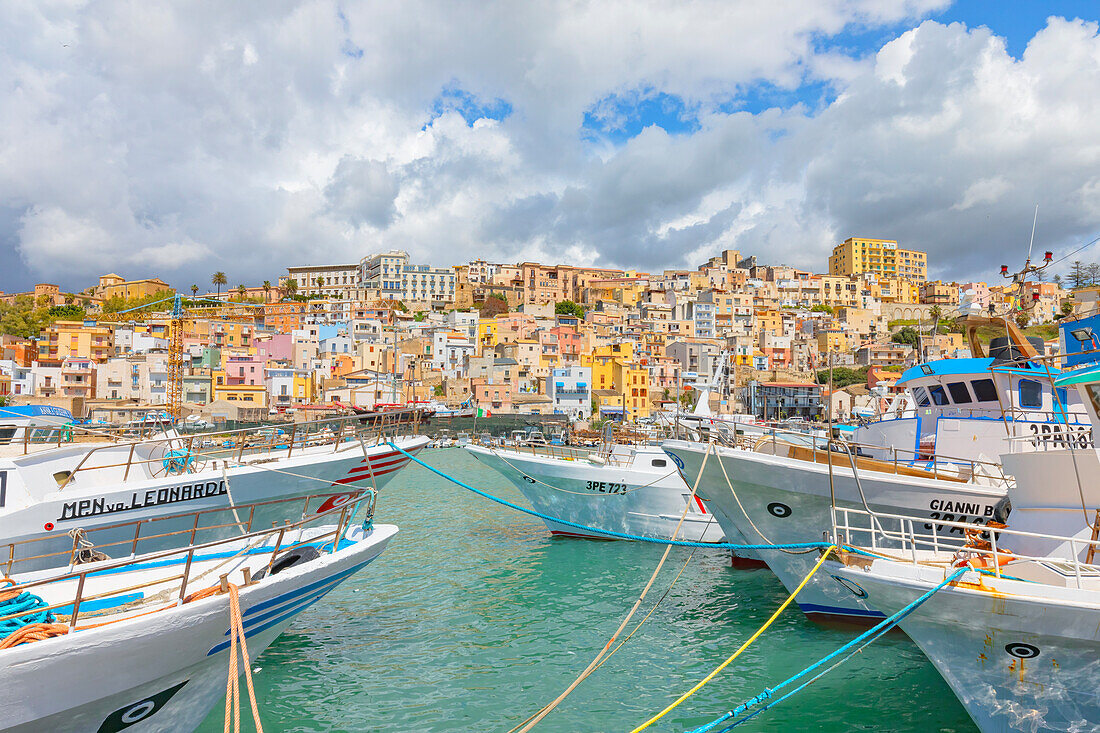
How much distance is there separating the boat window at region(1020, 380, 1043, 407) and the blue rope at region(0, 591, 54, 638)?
15379 millimetres

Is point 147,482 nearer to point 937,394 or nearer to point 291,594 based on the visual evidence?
point 291,594

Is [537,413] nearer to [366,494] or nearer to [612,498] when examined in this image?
[612,498]

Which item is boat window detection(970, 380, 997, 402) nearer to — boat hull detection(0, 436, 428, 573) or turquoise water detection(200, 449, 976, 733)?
turquoise water detection(200, 449, 976, 733)

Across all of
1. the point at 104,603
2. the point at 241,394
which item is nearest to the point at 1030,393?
the point at 104,603

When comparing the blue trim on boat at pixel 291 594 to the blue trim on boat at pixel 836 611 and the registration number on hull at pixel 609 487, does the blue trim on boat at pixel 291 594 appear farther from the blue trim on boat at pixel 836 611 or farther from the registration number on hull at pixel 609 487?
the registration number on hull at pixel 609 487

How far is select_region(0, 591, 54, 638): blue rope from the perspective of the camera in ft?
17.9

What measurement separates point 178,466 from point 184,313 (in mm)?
96268

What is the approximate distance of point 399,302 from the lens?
355 ft

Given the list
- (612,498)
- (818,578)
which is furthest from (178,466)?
(818,578)

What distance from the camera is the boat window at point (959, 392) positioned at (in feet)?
44.2

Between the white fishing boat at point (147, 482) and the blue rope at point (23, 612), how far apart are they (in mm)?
2596

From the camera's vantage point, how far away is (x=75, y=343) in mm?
74438

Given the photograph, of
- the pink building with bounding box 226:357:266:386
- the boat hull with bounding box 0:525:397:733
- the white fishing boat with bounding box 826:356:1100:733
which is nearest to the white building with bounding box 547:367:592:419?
the pink building with bounding box 226:357:266:386

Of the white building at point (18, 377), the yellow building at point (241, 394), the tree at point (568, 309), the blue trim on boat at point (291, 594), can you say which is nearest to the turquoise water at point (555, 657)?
the blue trim on boat at point (291, 594)
